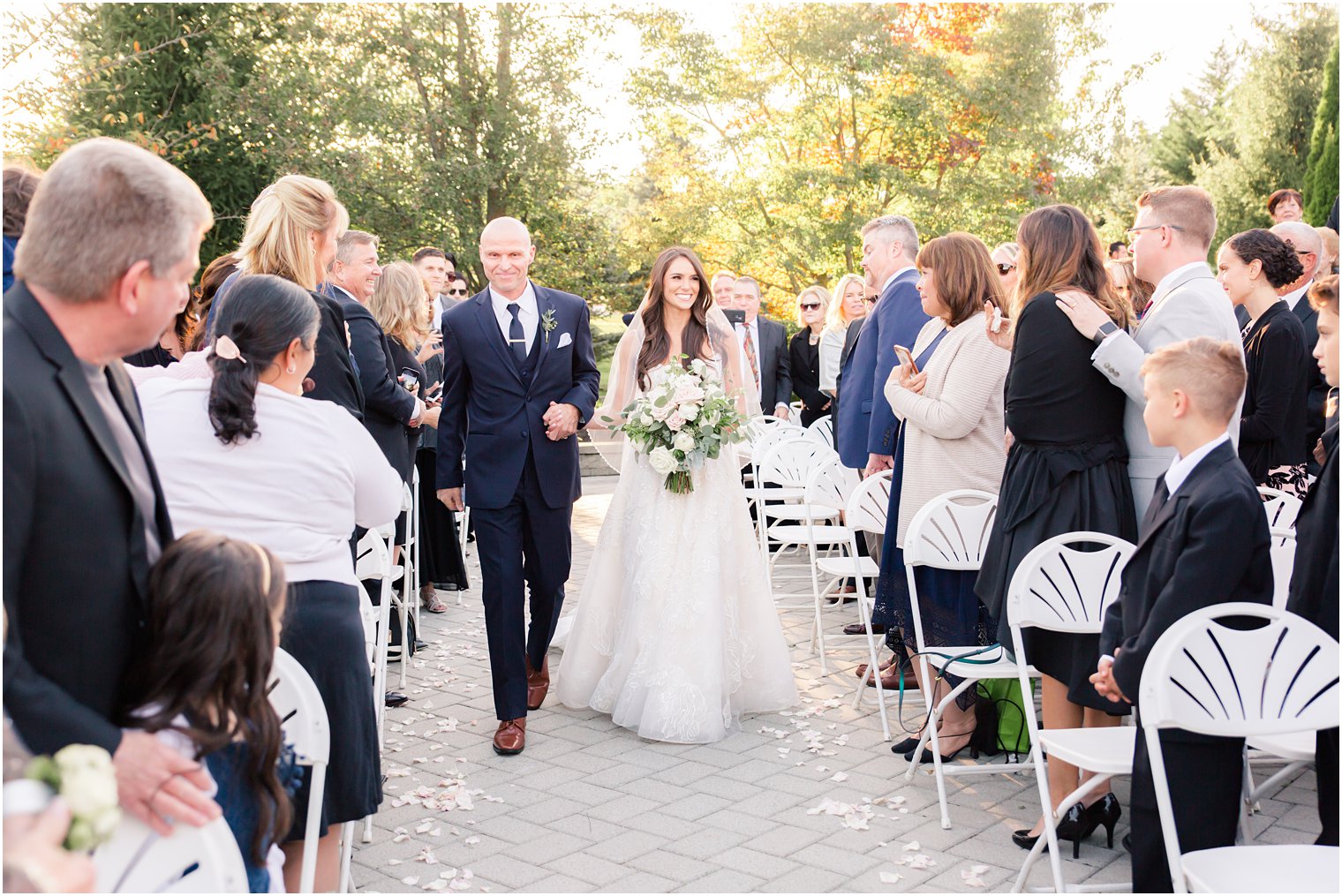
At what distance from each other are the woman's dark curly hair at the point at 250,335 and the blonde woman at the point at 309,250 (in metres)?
1.23

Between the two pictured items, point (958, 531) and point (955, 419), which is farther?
point (955, 419)

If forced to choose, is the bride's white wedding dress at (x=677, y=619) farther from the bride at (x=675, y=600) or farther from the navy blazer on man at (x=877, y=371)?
the navy blazer on man at (x=877, y=371)

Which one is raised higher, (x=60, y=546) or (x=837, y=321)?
(x=837, y=321)

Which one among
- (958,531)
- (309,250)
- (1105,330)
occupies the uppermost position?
(309,250)

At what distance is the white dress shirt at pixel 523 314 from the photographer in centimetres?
558

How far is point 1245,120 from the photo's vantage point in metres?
29.8

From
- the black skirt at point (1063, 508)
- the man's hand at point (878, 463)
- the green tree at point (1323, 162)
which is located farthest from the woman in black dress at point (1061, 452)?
the green tree at point (1323, 162)

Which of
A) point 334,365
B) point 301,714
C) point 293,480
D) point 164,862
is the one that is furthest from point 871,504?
point 164,862

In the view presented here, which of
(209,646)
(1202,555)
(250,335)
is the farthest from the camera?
(1202,555)

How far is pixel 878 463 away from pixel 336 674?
11.8ft

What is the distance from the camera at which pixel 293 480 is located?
2.86 m

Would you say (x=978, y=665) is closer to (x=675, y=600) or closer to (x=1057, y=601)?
(x=1057, y=601)

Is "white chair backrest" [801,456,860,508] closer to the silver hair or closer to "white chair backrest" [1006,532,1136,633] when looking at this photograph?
the silver hair

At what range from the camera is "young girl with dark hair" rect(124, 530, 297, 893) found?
1.98m
